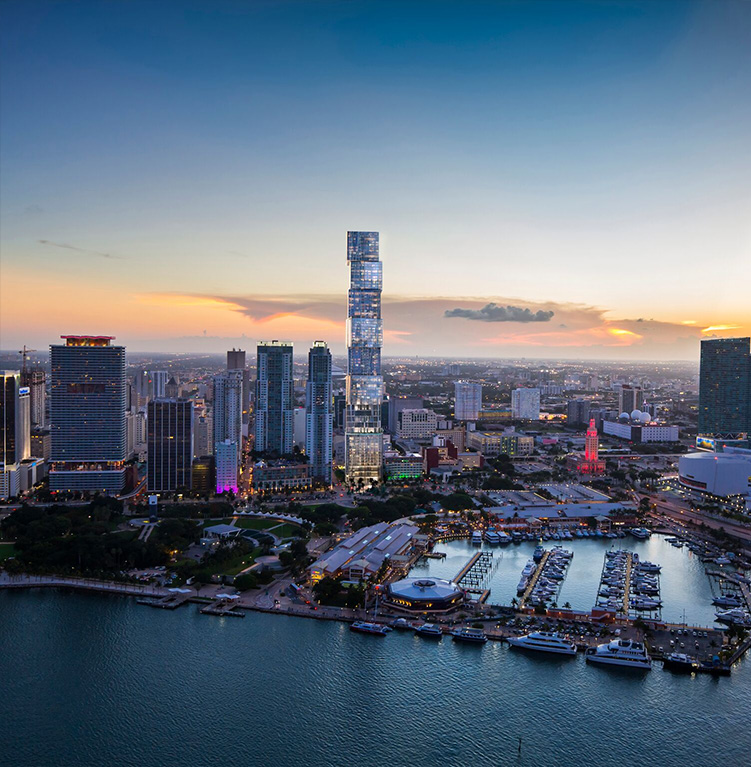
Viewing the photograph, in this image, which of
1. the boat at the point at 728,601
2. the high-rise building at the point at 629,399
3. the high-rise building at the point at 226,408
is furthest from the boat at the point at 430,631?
the high-rise building at the point at 629,399

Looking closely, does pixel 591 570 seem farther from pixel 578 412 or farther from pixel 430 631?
pixel 578 412

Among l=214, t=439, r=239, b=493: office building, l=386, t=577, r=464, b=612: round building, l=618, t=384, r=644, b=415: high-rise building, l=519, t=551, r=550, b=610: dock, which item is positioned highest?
l=618, t=384, r=644, b=415: high-rise building

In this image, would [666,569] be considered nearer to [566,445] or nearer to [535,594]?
[535,594]

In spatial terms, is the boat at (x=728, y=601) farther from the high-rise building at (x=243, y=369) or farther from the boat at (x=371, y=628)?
the high-rise building at (x=243, y=369)

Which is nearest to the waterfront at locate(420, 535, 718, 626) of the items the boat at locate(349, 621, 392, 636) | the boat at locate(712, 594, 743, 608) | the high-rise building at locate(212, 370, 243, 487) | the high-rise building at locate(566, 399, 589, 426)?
the boat at locate(712, 594, 743, 608)

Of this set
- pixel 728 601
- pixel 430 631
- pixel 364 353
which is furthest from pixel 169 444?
pixel 728 601

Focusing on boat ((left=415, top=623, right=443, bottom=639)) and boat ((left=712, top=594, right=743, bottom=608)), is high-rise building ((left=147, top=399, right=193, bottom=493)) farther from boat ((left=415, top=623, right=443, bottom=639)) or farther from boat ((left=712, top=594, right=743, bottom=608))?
boat ((left=712, top=594, right=743, bottom=608))
